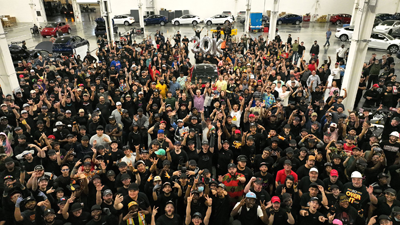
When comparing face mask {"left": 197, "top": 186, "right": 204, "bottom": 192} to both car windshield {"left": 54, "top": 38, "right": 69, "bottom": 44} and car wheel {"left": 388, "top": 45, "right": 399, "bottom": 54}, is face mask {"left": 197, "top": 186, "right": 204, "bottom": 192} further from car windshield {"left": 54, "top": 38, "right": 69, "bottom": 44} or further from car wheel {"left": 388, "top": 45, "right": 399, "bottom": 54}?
car wheel {"left": 388, "top": 45, "right": 399, "bottom": 54}

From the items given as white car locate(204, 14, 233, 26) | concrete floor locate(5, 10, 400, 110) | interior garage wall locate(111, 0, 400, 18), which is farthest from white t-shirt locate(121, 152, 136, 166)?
interior garage wall locate(111, 0, 400, 18)

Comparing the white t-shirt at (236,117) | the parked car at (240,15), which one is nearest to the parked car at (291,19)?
the parked car at (240,15)

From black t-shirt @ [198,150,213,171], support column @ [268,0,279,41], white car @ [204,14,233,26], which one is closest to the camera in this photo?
black t-shirt @ [198,150,213,171]

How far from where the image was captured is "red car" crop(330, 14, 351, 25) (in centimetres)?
3028

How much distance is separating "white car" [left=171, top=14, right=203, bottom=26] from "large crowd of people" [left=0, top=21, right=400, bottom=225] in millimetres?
24072

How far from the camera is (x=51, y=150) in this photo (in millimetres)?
5578

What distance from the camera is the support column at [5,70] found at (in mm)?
8703

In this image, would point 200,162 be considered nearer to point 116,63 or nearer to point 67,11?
point 116,63

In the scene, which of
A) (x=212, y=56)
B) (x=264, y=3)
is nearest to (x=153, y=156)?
(x=212, y=56)

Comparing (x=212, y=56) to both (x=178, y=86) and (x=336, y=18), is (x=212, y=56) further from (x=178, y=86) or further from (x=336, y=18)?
(x=336, y=18)

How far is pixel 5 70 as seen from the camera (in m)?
8.83

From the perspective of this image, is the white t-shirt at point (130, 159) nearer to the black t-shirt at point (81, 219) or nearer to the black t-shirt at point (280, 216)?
the black t-shirt at point (81, 219)

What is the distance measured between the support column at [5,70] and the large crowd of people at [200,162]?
39 cm

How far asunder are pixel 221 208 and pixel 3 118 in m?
5.85
